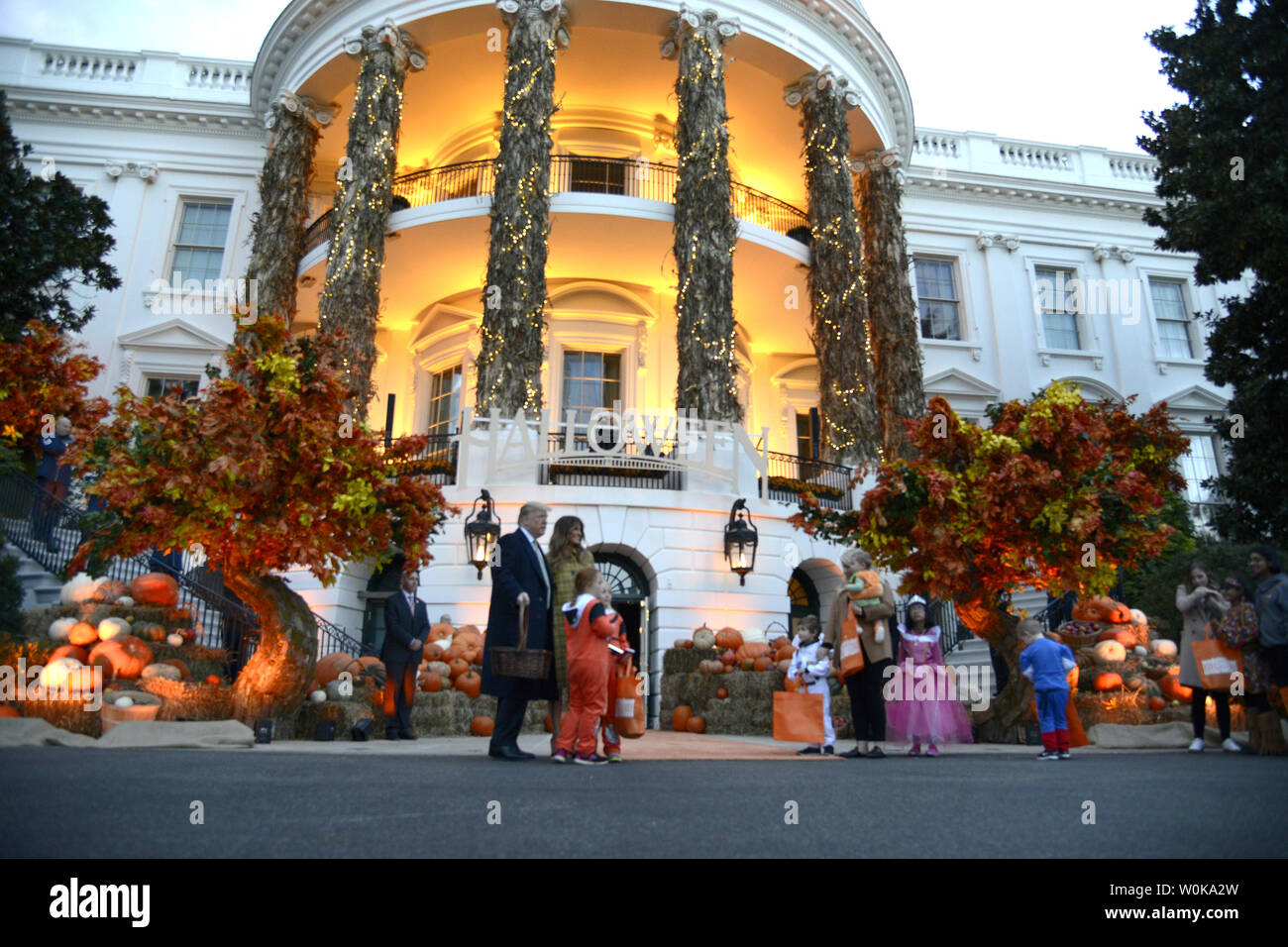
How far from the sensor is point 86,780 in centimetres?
336

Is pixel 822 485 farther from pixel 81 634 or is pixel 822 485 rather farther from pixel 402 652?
pixel 81 634

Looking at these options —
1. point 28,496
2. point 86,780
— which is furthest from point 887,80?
point 86,780

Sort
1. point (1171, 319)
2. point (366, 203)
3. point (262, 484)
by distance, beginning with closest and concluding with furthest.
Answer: point (262, 484) < point (366, 203) < point (1171, 319)

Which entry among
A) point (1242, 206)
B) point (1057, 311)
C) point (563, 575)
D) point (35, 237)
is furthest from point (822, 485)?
point (35, 237)

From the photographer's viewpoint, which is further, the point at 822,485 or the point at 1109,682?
the point at 822,485

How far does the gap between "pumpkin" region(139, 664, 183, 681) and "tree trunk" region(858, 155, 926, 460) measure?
13.3 meters

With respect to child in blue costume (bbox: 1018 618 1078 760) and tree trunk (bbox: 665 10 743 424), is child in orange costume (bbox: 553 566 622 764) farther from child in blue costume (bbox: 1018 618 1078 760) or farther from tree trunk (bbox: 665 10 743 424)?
tree trunk (bbox: 665 10 743 424)

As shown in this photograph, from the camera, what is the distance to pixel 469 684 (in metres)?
9.95

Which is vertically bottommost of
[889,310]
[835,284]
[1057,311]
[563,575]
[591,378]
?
[563,575]

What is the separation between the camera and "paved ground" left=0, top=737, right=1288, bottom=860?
7.38 feet

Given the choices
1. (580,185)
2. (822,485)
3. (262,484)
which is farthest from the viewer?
(580,185)

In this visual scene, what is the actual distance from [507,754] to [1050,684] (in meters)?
4.64

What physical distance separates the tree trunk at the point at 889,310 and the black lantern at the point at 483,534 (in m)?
8.82

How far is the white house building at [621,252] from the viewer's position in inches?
538
